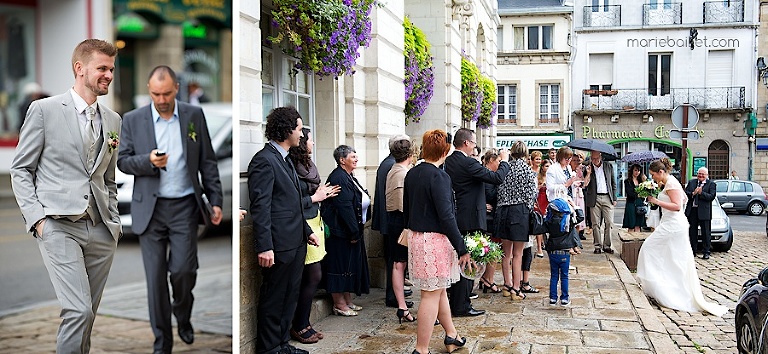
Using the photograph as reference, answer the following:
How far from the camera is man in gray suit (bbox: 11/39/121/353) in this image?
5.16 feet

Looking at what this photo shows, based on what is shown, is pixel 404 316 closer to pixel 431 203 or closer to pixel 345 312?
pixel 345 312

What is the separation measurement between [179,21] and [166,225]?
2.08 feet

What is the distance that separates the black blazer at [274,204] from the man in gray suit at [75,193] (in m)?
2.45

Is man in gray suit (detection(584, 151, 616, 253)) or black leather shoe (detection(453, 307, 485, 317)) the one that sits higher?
man in gray suit (detection(584, 151, 616, 253))

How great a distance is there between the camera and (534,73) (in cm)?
2027

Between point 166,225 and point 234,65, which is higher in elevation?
point 234,65

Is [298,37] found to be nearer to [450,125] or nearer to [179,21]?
[179,21]

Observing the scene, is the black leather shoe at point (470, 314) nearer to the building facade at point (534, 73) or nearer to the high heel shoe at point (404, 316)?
the high heel shoe at point (404, 316)

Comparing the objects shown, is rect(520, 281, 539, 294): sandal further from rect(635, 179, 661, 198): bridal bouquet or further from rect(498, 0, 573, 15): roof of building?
rect(498, 0, 573, 15): roof of building

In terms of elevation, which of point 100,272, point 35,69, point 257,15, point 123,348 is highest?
point 257,15

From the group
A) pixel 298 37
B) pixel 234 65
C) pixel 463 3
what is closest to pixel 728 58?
pixel 463 3

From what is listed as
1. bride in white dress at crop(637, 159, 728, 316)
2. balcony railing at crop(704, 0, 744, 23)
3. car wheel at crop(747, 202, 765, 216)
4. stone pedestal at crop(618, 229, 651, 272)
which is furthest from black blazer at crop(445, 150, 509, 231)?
car wheel at crop(747, 202, 765, 216)

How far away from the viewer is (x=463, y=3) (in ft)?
42.6

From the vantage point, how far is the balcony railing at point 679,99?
15.0 metres
